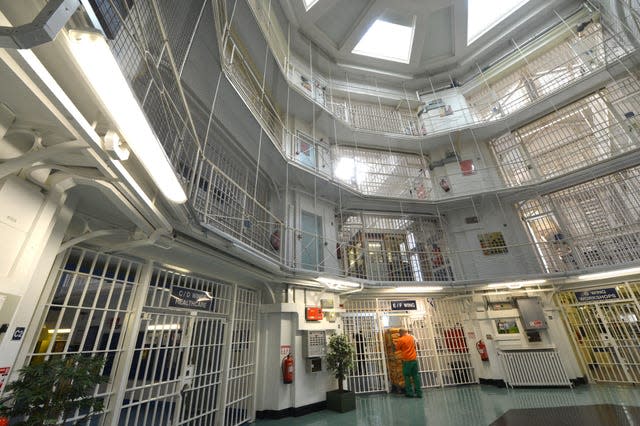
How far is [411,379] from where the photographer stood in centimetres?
680

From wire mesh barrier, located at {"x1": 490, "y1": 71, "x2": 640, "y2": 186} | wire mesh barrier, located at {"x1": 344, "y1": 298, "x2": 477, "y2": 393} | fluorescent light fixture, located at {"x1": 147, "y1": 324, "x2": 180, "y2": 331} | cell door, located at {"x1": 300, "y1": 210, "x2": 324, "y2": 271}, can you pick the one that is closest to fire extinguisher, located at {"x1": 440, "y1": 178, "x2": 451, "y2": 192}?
wire mesh barrier, located at {"x1": 490, "y1": 71, "x2": 640, "y2": 186}

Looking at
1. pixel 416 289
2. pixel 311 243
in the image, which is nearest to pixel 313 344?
pixel 311 243

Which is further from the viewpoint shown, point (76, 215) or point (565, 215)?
point (565, 215)

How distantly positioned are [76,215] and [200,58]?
402 cm

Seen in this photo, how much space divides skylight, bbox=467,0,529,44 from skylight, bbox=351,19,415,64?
2.28 meters

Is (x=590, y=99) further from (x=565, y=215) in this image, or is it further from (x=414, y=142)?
(x=414, y=142)

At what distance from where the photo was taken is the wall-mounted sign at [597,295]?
271 inches

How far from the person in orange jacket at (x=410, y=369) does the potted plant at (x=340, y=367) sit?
5.09ft

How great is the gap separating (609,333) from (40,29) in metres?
11.2

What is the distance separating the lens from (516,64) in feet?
32.9

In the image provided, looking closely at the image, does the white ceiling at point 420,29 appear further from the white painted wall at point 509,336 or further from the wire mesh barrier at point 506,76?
the white painted wall at point 509,336

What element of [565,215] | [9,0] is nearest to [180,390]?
[9,0]

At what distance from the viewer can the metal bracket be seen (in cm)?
96

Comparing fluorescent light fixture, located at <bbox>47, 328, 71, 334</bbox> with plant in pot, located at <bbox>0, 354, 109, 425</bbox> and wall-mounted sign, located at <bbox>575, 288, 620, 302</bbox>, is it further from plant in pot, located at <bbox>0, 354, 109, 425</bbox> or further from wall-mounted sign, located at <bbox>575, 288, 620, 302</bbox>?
wall-mounted sign, located at <bbox>575, 288, 620, 302</bbox>
